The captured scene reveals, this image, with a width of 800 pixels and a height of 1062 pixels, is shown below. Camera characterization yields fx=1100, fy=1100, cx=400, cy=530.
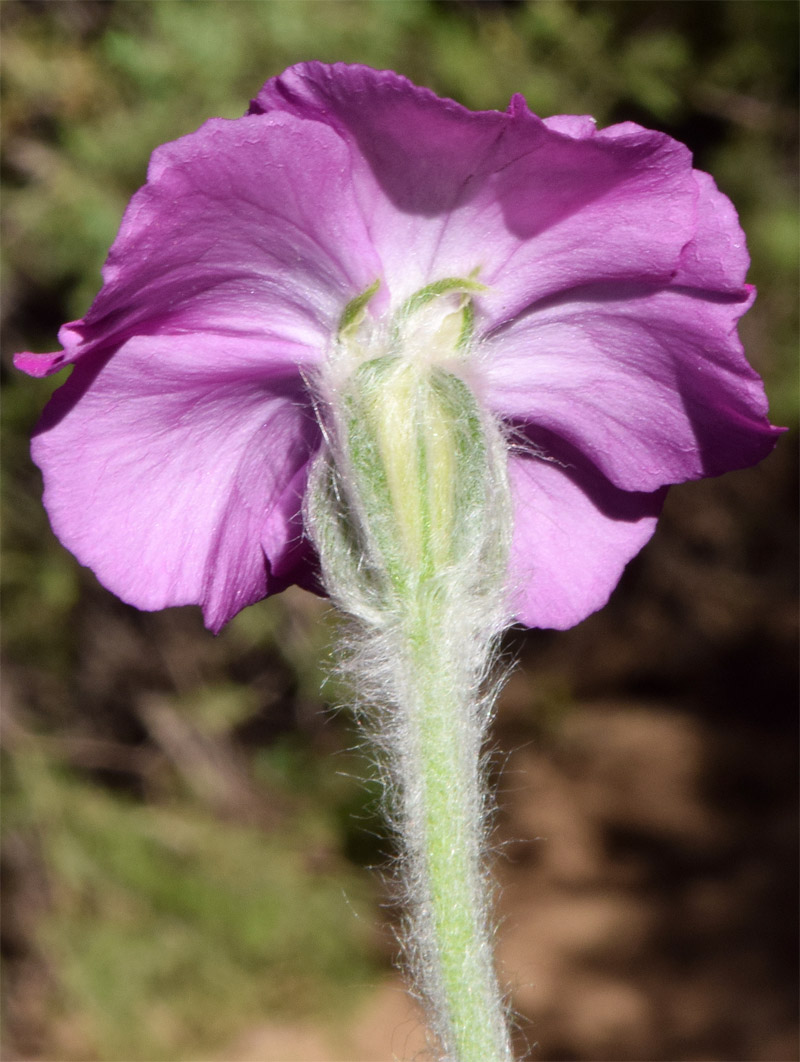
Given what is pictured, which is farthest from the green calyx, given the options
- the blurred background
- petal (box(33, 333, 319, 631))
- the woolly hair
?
the blurred background

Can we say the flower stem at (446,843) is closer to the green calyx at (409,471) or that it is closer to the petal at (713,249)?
the green calyx at (409,471)

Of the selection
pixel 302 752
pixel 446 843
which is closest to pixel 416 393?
pixel 446 843

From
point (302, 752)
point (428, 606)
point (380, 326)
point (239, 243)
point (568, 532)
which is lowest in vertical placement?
point (302, 752)

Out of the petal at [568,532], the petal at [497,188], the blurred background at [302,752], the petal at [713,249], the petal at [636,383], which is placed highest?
the petal at [497,188]

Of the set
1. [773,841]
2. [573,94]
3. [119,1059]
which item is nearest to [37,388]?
[573,94]

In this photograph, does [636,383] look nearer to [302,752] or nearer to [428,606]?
[428,606]

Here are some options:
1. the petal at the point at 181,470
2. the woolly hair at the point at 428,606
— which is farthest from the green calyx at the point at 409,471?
the petal at the point at 181,470

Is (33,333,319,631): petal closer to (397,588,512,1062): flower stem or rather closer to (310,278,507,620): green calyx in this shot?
(310,278,507,620): green calyx

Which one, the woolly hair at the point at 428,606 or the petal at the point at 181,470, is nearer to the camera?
the woolly hair at the point at 428,606
